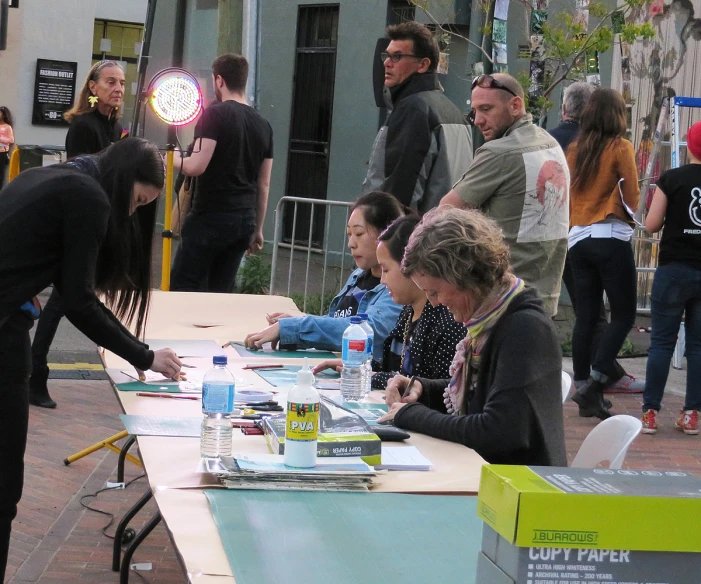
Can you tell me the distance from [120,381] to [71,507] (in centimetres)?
138

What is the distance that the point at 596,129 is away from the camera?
20.9 feet

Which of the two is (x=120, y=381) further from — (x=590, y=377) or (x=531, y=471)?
(x=590, y=377)

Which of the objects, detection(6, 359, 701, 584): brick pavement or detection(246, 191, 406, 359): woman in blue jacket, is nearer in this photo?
detection(6, 359, 701, 584): brick pavement

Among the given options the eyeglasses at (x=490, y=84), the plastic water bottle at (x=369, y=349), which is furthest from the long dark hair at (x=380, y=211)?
the eyeglasses at (x=490, y=84)

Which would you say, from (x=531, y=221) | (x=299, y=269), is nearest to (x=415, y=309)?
(x=531, y=221)

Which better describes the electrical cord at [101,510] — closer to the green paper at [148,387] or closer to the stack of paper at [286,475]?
the green paper at [148,387]

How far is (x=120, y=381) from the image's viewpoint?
12.2 feet

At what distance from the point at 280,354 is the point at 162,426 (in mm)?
1390

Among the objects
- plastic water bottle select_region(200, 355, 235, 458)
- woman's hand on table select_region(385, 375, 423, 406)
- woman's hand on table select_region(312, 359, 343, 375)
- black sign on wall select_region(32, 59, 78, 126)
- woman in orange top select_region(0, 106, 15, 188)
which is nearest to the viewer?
plastic water bottle select_region(200, 355, 235, 458)

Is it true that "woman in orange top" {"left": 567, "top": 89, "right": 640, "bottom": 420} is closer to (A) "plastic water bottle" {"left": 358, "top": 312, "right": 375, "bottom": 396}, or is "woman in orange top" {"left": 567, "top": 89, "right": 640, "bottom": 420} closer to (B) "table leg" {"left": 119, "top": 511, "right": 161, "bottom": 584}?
(A) "plastic water bottle" {"left": 358, "top": 312, "right": 375, "bottom": 396}

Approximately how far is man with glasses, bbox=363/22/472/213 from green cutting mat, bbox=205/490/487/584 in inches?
116

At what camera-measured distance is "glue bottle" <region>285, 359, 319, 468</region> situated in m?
2.55

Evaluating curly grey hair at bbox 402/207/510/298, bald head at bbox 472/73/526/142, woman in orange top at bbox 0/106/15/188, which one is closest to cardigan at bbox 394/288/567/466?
curly grey hair at bbox 402/207/510/298

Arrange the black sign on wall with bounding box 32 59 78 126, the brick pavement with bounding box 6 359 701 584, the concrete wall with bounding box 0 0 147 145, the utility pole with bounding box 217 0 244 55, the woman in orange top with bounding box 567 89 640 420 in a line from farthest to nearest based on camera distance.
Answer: the black sign on wall with bounding box 32 59 78 126 < the concrete wall with bounding box 0 0 147 145 < the utility pole with bounding box 217 0 244 55 < the woman in orange top with bounding box 567 89 640 420 < the brick pavement with bounding box 6 359 701 584
